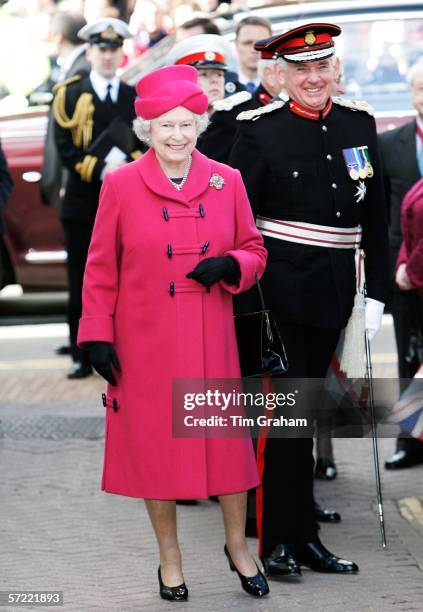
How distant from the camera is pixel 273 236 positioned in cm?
599

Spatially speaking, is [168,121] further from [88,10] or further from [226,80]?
[88,10]

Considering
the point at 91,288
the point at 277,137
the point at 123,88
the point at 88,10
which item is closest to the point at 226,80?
the point at 123,88

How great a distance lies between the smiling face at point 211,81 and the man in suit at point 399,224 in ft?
2.82

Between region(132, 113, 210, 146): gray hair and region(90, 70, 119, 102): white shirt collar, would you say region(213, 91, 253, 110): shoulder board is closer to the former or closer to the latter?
region(132, 113, 210, 146): gray hair

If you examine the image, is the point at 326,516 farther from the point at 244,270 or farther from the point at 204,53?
the point at 204,53

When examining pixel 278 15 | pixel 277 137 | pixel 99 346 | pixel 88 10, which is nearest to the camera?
pixel 99 346

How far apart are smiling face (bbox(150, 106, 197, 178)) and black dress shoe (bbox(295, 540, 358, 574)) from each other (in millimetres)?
1618

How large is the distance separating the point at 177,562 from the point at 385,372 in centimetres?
436

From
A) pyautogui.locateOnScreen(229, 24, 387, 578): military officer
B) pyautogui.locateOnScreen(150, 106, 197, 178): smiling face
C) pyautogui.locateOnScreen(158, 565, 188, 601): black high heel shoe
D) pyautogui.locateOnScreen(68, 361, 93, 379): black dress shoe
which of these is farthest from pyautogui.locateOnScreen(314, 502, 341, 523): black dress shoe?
pyautogui.locateOnScreen(68, 361, 93, 379): black dress shoe

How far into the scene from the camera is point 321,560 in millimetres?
6016

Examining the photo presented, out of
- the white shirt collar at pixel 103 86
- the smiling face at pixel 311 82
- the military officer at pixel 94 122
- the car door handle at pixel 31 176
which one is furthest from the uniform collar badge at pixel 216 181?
the car door handle at pixel 31 176

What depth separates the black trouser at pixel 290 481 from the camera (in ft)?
19.7

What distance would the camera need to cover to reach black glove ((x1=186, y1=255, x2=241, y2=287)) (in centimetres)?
542

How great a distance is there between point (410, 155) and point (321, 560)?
2457mm
